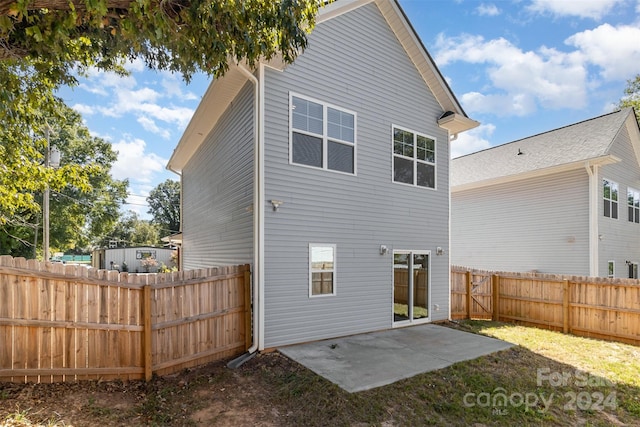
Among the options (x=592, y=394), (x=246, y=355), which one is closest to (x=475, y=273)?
(x=592, y=394)

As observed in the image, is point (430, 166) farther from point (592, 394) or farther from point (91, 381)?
point (91, 381)

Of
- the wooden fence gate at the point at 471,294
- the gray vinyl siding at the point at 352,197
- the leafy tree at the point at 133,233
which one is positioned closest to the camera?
the gray vinyl siding at the point at 352,197

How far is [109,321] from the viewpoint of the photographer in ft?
16.0

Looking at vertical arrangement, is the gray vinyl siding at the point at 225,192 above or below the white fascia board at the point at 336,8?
below

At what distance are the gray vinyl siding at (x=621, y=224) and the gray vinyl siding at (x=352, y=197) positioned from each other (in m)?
7.21

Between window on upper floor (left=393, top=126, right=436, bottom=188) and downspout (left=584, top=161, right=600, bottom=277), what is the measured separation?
267 inches

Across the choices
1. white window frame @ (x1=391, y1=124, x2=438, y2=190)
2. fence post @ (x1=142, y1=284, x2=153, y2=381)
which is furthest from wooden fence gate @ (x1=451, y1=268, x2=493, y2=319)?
fence post @ (x1=142, y1=284, x2=153, y2=381)

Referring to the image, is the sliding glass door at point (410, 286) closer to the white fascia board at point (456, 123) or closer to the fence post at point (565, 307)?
the fence post at point (565, 307)

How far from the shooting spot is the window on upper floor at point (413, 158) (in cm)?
874

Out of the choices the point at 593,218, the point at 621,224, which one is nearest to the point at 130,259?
the point at 593,218

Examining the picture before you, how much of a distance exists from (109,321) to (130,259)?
2871cm

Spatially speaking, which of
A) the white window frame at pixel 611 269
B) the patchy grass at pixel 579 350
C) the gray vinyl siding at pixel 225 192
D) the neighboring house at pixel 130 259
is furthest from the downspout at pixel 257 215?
the neighboring house at pixel 130 259

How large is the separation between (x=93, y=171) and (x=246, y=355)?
7102 millimetres

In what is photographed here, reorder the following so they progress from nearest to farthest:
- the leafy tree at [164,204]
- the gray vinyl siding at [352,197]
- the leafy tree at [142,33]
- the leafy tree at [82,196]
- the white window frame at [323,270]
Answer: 1. the leafy tree at [142,33]
2. the gray vinyl siding at [352,197]
3. the white window frame at [323,270]
4. the leafy tree at [82,196]
5. the leafy tree at [164,204]
